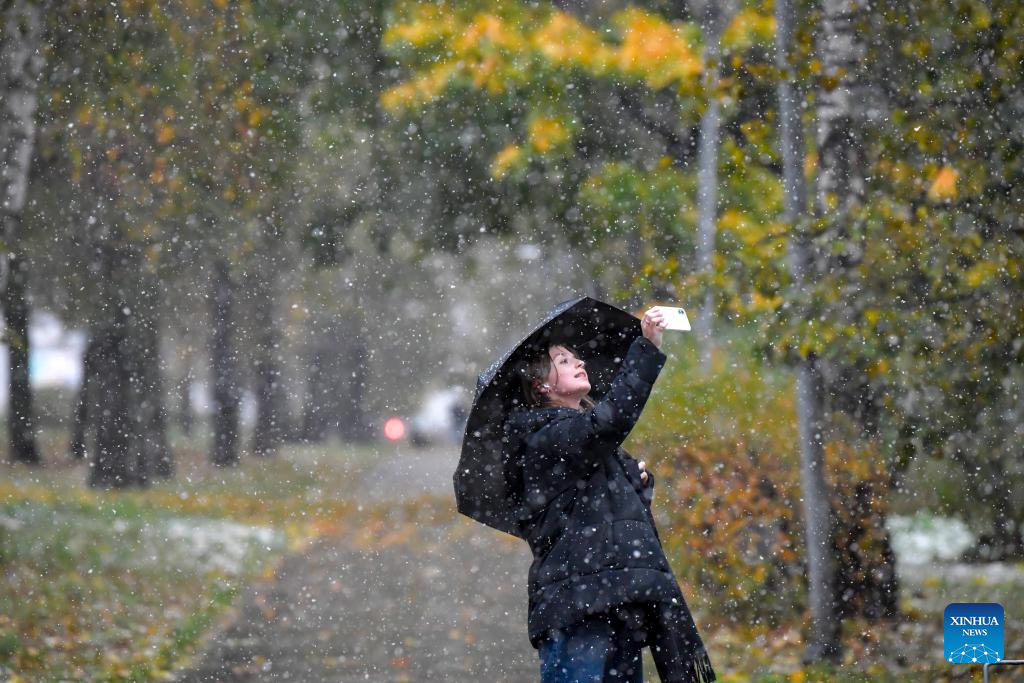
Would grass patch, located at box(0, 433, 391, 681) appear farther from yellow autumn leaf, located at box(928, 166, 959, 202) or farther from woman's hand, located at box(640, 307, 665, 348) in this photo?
yellow autumn leaf, located at box(928, 166, 959, 202)

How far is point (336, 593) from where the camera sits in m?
12.0

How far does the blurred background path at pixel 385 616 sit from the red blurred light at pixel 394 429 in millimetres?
34623

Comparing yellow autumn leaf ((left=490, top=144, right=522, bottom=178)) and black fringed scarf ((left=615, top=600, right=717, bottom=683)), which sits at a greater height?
yellow autumn leaf ((left=490, top=144, right=522, bottom=178))

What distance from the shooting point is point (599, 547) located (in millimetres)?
4039

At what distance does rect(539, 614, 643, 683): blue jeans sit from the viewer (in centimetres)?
403

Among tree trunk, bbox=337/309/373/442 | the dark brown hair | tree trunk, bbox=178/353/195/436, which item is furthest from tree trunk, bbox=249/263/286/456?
the dark brown hair

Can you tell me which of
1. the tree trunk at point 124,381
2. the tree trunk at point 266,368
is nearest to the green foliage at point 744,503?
the tree trunk at point 124,381

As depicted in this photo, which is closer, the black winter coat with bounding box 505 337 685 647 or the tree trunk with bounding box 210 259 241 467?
the black winter coat with bounding box 505 337 685 647

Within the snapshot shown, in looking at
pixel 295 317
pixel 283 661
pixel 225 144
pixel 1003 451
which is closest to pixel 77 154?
pixel 225 144

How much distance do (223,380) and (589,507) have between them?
2390 cm

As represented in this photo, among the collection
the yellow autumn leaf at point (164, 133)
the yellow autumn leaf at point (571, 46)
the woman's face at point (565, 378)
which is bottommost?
the woman's face at point (565, 378)

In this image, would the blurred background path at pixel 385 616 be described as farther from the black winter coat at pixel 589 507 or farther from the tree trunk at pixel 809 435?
the black winter coat at pixel 589 507

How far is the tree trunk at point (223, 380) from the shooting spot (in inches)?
1020

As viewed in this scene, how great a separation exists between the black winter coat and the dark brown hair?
4.9 inches
